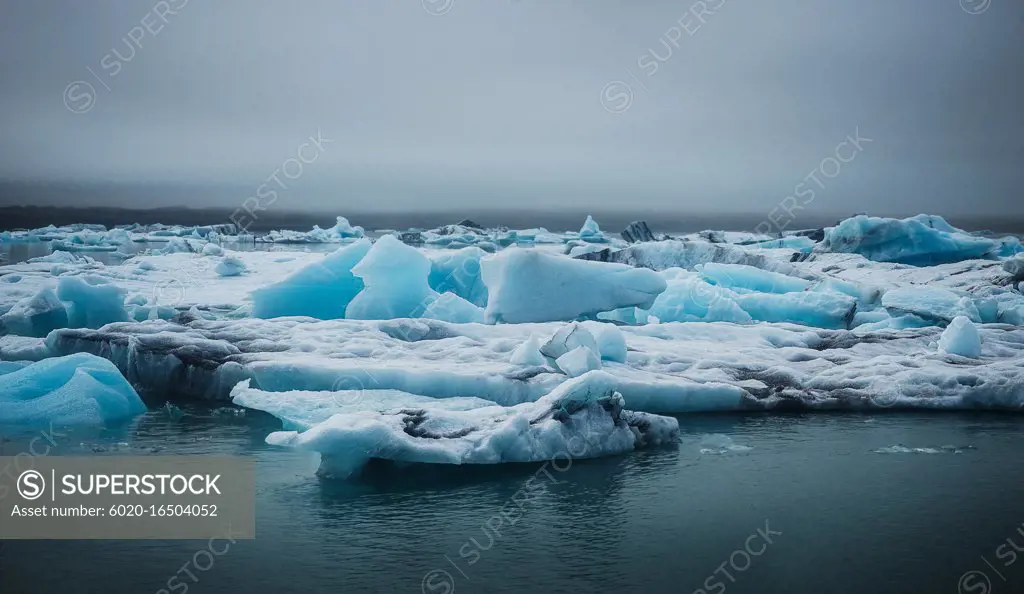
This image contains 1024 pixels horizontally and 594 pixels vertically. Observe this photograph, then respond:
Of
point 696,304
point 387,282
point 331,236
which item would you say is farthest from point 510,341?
point 331,236

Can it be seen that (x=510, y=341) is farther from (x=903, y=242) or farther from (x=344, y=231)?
(x=344, y=231)

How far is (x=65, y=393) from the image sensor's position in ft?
30.4

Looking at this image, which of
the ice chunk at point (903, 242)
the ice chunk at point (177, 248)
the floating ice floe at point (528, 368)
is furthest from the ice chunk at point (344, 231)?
the floating ice floe at point (528, 368)

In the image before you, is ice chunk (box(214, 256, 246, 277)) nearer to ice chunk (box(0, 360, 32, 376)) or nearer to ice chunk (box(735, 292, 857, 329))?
ice chunk (box(0, 360, 32, 376))

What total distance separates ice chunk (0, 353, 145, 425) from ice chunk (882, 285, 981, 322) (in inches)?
528

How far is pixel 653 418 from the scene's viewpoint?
29.3ft

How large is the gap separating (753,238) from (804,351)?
30.0m

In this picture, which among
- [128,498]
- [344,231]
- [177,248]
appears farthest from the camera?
[344,231]

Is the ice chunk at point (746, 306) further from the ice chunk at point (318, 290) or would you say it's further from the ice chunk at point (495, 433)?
the ice chunk at point (495, 433)

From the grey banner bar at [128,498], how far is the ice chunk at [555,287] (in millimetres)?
7067

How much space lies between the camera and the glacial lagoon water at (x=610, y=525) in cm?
589

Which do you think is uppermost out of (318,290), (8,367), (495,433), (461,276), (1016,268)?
(1016,268)

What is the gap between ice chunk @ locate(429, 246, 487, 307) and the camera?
18.2 meters

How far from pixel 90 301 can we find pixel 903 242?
2127 cm
